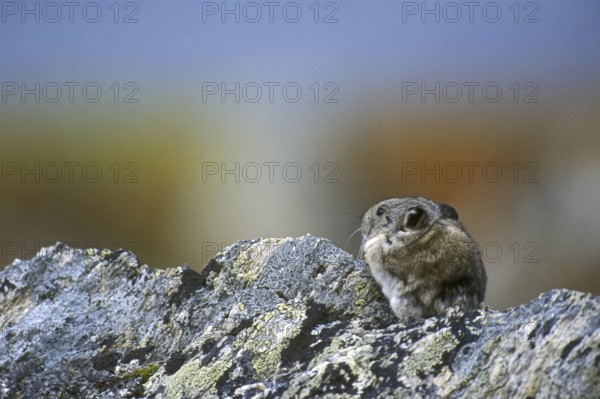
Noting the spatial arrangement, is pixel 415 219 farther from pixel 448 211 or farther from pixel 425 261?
pixel 425 261

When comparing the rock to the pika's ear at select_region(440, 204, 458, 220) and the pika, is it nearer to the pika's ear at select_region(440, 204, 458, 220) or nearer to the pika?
the pika

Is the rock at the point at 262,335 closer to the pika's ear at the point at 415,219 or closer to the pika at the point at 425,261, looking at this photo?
the pika at the point at 425,261

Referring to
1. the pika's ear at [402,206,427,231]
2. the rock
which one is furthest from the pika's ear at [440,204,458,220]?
the rock

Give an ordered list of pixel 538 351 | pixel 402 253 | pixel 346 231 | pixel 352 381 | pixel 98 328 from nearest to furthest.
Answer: pixel 538 351, pixel 352 381, pixel 98 328, pixel 402 253, pixel 346 231

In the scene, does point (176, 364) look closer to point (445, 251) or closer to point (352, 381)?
point (352, 381)

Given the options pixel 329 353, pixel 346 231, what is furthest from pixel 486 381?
pixel 346 231

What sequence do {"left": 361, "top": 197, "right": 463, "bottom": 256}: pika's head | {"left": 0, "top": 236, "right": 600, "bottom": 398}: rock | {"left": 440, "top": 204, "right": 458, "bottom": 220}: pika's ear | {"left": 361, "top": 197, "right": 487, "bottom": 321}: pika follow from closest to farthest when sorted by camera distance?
{"left": 0, "top": 236, "right": 600, "bottom": 398}: rock
{"left": 361, "top": 197, "right": 487, "bottom": 321}: pika
{"left": 361, "top": 197, "right": 463, "bottom": 256}: pika's head
{"left": 440, "top": 204, "right": 458, "bottom": 220}: pika's ear

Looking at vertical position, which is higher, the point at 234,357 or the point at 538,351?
the point at 538,351

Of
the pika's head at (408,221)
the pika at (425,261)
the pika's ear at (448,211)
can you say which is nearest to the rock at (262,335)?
the pika at (425,261)
